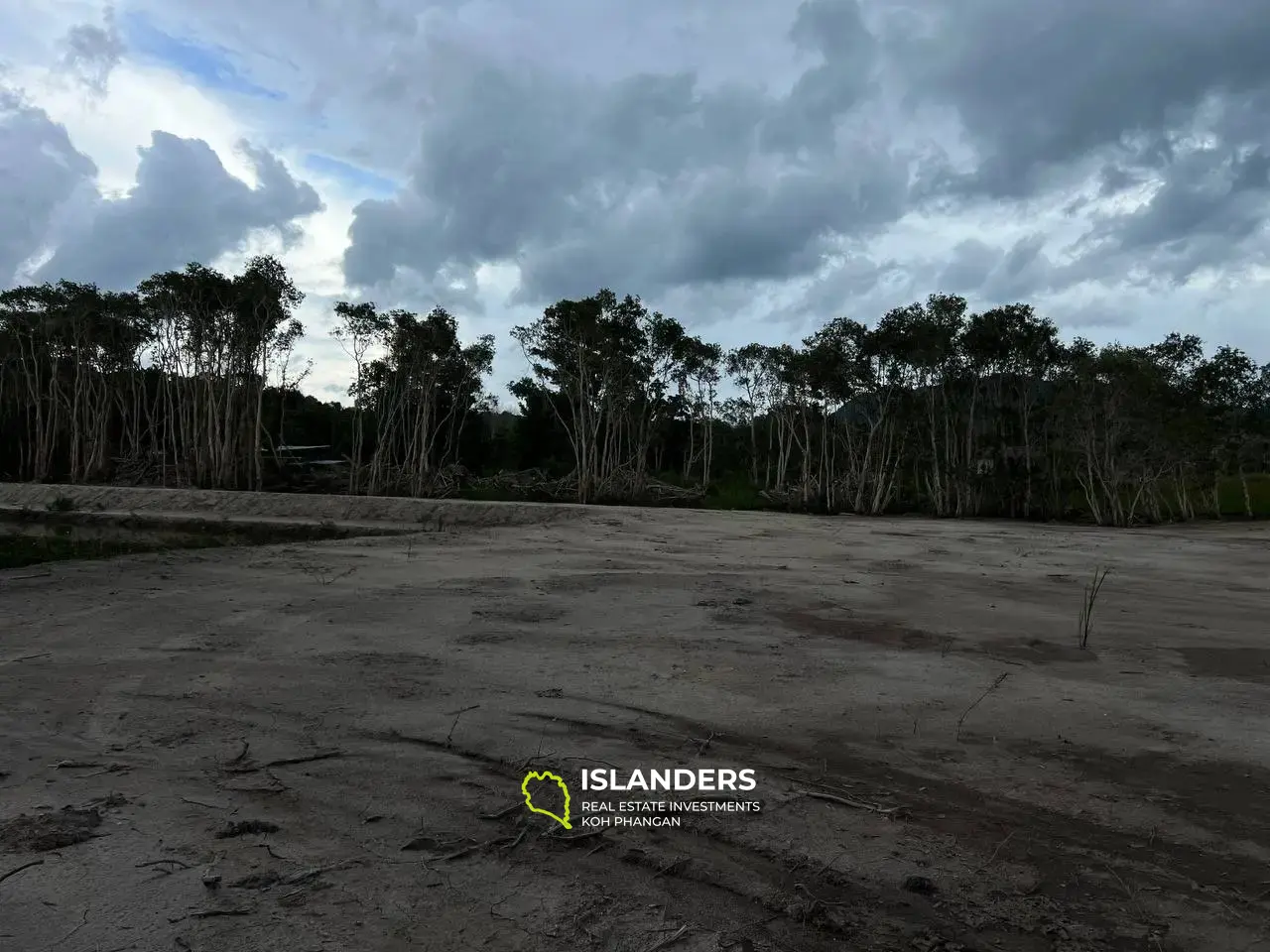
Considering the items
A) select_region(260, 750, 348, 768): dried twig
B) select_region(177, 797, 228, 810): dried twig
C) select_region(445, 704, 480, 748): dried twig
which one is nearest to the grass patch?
select_region(445, 704, 480, 748): dried twig

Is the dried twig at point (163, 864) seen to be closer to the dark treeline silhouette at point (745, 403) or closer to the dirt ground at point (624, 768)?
the dirt ground at point (624, 768)

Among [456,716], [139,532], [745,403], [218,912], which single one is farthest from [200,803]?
[745,403]

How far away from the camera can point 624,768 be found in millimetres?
3559

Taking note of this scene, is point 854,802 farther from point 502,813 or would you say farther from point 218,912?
point 218,912

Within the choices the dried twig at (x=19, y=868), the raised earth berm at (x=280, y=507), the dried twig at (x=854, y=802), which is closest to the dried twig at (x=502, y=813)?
the dried twig at (x=854, y=802)

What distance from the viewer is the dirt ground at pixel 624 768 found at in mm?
2410

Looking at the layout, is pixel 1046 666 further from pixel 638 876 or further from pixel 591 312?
pixel 591 312

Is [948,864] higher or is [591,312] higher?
[591,312]

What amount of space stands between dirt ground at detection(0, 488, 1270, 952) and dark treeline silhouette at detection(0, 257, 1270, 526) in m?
21.8

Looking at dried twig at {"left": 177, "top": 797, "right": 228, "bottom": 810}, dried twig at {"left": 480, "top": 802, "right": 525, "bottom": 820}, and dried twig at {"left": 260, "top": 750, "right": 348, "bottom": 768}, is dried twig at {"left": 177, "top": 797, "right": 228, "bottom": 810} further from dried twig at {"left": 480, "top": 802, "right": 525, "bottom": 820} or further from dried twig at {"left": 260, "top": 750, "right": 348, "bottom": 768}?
dried twig at {"left": 480, "top": 802, "right": 525, "bottom": 820}

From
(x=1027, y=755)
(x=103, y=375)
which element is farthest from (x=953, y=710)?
(x=103, y=375)

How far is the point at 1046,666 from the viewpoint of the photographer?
538 cm

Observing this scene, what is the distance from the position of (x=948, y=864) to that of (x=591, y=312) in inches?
1121

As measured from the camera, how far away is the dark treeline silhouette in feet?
86.9
